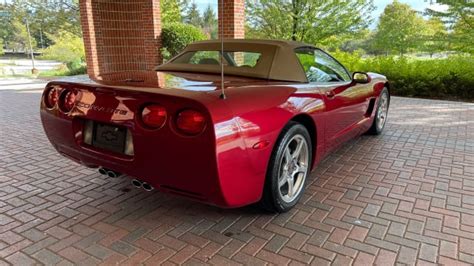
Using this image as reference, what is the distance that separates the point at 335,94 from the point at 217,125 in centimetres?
165

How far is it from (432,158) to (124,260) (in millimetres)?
3474

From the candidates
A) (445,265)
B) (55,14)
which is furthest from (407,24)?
(445,265)

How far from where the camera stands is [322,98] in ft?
9.71

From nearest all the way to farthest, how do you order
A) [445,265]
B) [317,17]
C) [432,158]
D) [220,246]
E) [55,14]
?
[445,265]
[220,246]
[432,158]
[317,17]
[55,14]

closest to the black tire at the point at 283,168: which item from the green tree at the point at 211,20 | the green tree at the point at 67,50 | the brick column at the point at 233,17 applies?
the green tree at the point at 211,20

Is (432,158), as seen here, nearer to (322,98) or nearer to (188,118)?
(322,98)

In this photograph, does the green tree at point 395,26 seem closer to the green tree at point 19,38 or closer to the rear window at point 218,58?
the green tree at point 19,38

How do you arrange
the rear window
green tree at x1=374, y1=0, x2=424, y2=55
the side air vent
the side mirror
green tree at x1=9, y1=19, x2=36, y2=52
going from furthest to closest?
green tree at x1=374, y1=0, x2=424, y2=55 → green tree at x1=9, y1=19, x2=36, y2=52 → the side air vent → the side mirror → the rear window

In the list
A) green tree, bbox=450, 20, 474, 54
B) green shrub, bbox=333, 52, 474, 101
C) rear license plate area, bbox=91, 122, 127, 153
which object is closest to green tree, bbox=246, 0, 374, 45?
green tree, bbox=450, 20, 474, 54

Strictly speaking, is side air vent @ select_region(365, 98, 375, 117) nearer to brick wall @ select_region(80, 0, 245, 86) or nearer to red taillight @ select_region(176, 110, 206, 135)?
red taillight @ select_region(176, 110, 206, 135)

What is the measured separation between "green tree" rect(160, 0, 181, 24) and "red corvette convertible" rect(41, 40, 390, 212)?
56.1 feet

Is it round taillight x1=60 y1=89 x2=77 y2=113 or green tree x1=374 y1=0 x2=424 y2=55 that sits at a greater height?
green tree x1=374 y1=0 x2=424 y2=55

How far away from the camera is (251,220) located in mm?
2598

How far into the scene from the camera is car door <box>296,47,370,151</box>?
10.2 ft
